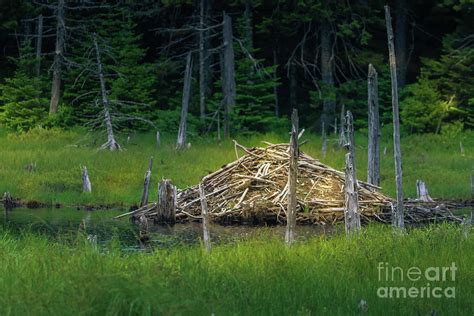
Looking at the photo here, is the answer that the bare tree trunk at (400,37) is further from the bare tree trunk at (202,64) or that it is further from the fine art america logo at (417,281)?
the fine art america logo at (417,281)

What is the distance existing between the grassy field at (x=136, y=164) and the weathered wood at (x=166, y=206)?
3.33 m

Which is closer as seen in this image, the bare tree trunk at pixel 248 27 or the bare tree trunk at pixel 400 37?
the bare tree trunk at pixel 248 27

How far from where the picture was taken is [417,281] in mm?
8789

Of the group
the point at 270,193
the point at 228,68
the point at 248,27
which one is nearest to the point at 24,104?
the point at 228,68

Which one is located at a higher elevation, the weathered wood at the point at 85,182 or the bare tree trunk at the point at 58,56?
the bare tree trunk at the point at 58,56

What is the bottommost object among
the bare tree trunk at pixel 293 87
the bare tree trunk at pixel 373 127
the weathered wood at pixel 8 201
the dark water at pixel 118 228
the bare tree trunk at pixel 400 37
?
the dark water at pixel 118 228

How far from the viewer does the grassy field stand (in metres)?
23.6

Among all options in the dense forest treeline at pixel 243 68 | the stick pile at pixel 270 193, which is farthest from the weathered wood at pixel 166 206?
the dense forest treeline at pixel 243 68

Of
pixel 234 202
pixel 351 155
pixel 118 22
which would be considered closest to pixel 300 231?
pixel 234 202

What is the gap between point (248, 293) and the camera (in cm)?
788

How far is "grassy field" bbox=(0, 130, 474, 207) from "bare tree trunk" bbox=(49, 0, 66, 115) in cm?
537

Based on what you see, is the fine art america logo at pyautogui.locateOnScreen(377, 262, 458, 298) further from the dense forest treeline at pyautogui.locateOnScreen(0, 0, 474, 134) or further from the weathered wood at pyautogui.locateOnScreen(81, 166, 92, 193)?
the dense forest treeline at pyautogui.locateOnScreen(0, 0, 474, 134)

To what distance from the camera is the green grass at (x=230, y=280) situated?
668 centimetres

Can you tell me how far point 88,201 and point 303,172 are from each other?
246 inches
